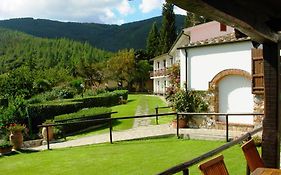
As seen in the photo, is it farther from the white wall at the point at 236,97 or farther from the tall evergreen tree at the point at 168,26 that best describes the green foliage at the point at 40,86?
the white wall at the point at 236,97

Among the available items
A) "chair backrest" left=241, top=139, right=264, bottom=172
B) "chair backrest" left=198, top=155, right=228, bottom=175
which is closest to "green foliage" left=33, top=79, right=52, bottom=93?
"chair backrest" left=241, top=139, right=264, bottom=172

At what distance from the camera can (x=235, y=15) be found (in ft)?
12.2

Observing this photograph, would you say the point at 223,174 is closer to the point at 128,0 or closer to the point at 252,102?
the point at 128,0

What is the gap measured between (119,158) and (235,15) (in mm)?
7569

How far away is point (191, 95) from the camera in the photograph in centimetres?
1642

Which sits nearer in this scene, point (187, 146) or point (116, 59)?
point (187, 146)

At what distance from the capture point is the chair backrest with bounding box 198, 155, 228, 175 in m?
3.81

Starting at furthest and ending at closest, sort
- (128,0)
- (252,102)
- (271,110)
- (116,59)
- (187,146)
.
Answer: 1. (116,59)
2. (252,102)
3. (187,146)
4. (271,110)
5. (128,0)

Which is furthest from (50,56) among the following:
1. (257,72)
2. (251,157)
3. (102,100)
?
(251,157)

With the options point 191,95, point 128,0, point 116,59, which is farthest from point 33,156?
point 116,59

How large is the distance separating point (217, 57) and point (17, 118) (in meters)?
A: 11.2

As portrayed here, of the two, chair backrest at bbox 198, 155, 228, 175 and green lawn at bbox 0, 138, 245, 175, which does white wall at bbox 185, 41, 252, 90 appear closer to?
green lawn at bbox 0, 138, 245, 175

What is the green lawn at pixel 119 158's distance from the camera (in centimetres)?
917

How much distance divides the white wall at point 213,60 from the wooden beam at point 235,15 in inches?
372
